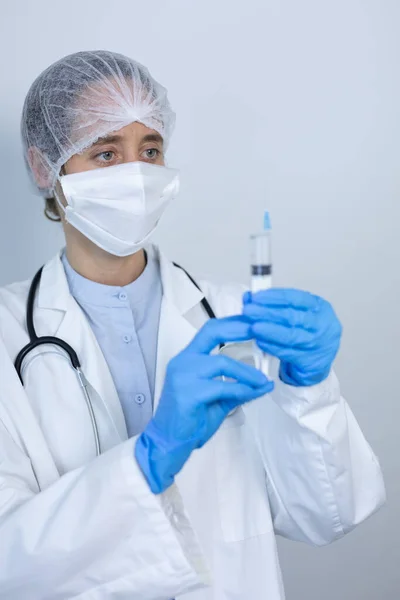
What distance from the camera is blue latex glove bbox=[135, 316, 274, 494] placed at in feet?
3.37

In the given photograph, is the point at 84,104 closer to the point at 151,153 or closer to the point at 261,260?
the point at 151,153

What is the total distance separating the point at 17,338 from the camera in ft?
4.38

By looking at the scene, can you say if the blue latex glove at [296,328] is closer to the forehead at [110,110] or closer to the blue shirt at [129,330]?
the blue shirt at [129,330]

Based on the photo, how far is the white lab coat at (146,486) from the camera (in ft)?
3.46

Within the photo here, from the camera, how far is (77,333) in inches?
53.7

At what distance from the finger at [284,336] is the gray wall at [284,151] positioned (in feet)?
2.02

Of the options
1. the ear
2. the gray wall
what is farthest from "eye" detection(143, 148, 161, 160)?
the gray wall

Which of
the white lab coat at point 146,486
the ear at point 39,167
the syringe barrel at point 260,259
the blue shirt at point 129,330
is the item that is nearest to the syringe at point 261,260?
the syringe barrel at point 260,259

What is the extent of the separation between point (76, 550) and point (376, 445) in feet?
3.84

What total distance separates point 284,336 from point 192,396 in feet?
0.57

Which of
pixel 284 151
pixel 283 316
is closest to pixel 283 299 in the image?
pixel 283 316

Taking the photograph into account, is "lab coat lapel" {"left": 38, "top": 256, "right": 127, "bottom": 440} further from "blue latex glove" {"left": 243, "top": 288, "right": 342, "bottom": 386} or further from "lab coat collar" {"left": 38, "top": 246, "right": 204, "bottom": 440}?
"blue latex glove" {"left": 243, "top": 288, "right": 342, "bottom": 386}

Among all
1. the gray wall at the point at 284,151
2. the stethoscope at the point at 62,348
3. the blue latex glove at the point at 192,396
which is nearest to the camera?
the blue latex glove at the point at 192,396

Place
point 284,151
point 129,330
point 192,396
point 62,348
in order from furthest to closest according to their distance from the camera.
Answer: point 284,151, point 129,330, point 62,348, point 192,396
